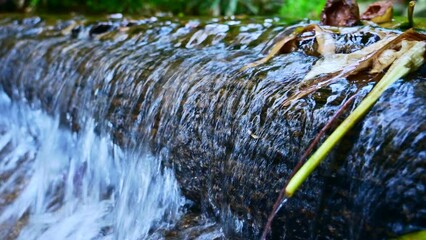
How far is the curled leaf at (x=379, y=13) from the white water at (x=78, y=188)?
59.6 inches

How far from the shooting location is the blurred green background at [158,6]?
7098mm

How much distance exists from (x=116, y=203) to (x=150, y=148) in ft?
1.24

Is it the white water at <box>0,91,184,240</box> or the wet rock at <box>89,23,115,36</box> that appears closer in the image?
the white water at <box>0,91,184,240</box>

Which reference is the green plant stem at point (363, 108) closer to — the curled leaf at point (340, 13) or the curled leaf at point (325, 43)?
the curled leaf at point (325, 43)

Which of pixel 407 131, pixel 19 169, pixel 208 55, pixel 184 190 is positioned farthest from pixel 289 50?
pixel 19 169

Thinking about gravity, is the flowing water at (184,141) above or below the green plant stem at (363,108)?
below

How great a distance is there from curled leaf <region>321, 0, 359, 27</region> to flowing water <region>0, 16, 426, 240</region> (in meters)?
0.27

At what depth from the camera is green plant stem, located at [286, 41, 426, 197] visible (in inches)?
47.0

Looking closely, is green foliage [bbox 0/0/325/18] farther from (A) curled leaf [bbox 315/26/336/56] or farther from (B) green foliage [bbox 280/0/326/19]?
(A) curled leaf [bbox 315/26/336/56]

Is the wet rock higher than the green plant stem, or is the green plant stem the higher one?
the green plant stem

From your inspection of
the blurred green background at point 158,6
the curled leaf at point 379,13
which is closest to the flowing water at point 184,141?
the curled leaf at point 379,13

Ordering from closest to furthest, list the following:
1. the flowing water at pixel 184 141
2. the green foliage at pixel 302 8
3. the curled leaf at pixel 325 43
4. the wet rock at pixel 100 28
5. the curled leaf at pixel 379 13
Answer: the flowing water at pixel 184 141
the curled leaf at pixel 325 43
the curled leaf at pixel 379 13
the wet rock at pixel 100 28
the green foliage at pixel 302 8

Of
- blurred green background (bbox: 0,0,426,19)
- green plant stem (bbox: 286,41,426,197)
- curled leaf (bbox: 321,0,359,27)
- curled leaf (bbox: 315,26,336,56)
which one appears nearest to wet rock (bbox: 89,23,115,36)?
curled leaf (bbox: 321,0,359,27)

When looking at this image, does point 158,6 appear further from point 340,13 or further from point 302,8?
point 340,13
